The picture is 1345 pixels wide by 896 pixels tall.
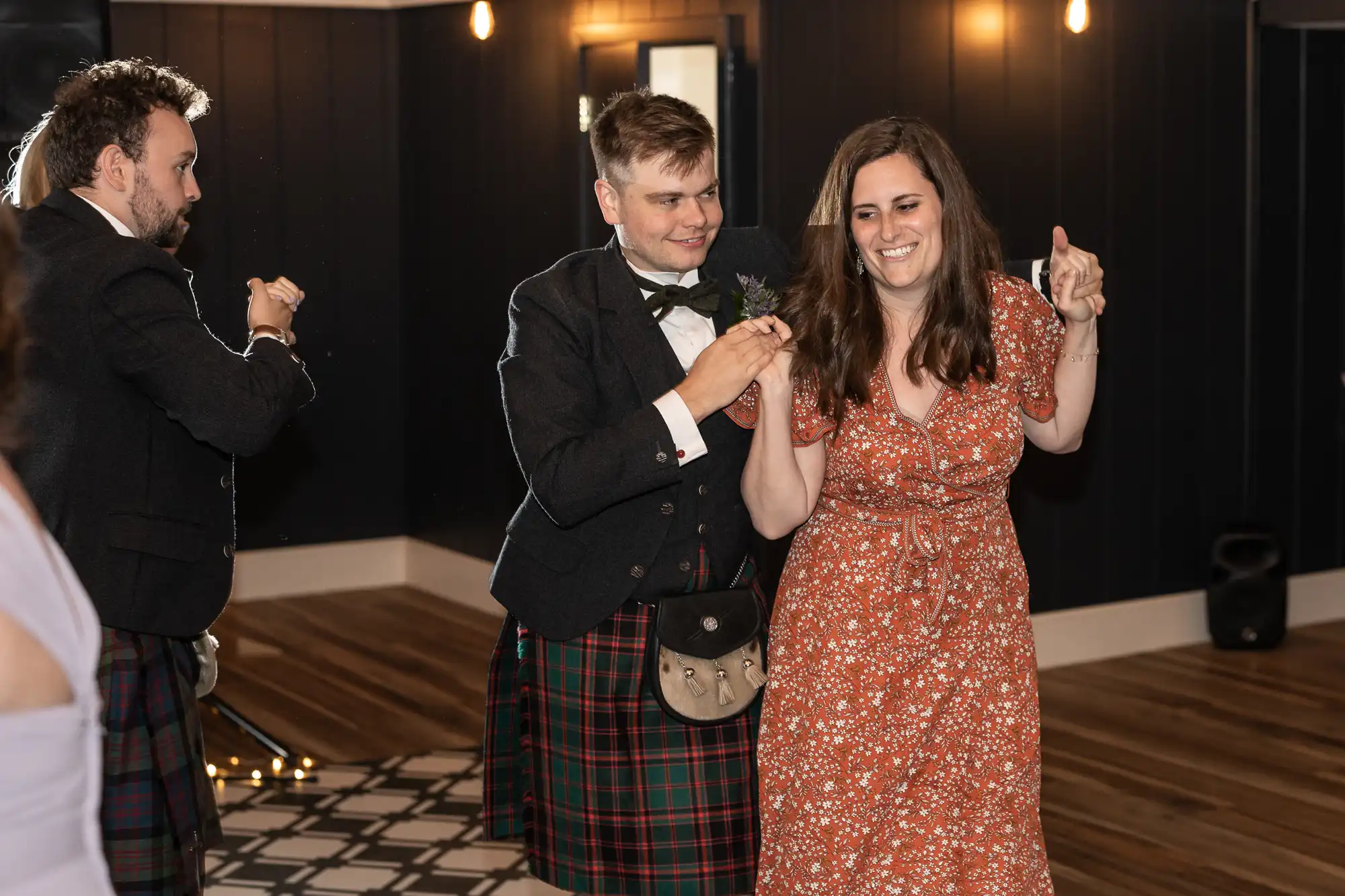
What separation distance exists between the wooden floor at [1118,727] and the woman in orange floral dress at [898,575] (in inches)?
57.4

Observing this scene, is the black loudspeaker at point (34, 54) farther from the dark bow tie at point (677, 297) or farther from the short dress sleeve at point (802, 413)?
the short dress sleeve at point (802, 413)

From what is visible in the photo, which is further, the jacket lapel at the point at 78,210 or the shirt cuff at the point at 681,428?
the jacket lapel at the point at 78,210

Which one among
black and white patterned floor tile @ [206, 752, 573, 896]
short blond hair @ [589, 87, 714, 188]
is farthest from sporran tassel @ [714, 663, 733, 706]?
black and white patterned floor tile @ [206, 752, 573, 896]

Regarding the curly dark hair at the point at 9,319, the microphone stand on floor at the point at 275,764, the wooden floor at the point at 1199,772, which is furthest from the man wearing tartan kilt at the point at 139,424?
the wooden floor at the point at 1199,772

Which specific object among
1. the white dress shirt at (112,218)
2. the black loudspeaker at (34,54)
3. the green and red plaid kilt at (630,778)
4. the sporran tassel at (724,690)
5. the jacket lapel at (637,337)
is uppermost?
the black loudspeaker at (34,54)

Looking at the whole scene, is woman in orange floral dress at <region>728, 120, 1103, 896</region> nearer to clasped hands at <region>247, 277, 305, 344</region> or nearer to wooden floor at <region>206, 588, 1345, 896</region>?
clasped hands at <region>247, 277, 305, 344</region>

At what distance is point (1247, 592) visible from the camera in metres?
6.22

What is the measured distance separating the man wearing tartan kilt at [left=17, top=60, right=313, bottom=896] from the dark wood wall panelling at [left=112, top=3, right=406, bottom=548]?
384cm

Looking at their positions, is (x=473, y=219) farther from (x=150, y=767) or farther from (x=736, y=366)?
(x=736, y=366)

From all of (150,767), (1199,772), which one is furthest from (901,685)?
(1199,772)

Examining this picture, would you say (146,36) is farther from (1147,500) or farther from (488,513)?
(1147,500)

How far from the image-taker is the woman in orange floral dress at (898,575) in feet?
8.68

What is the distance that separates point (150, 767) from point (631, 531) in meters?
0.89

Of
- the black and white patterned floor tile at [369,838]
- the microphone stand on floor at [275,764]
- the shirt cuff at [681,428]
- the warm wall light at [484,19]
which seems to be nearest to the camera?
the shirt cuff at [681,428]
